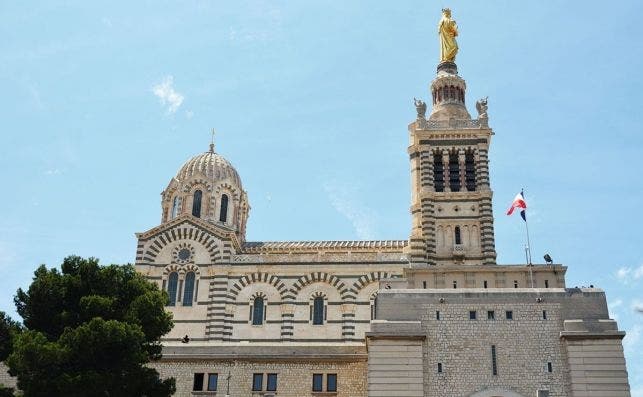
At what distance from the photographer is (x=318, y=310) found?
1815 inches

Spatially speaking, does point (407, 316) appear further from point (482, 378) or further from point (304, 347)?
point (304, 347)

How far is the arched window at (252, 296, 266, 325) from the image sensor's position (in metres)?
46.0

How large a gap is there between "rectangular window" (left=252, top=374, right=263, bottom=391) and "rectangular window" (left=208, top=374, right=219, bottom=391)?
5.92 feet

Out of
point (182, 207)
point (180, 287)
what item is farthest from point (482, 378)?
point (182, 207)

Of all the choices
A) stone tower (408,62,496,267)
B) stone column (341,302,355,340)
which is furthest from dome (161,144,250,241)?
stone tower (408,62,496,267)

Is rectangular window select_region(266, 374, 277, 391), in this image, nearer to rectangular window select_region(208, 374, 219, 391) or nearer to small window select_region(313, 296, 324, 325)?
rectangular window select_region(208, 374, 219, 391)

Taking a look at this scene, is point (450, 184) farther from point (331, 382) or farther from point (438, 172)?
point (331, 382)

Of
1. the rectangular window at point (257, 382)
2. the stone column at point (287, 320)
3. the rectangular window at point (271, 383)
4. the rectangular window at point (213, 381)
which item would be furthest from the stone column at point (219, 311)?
the rectangular window at point (271, 383)

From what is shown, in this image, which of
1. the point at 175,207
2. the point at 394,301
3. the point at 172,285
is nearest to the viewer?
the point at 394,301

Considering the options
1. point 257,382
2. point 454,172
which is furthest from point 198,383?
point 454,172

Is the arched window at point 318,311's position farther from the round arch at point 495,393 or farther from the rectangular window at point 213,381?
the round arch at point 495,393

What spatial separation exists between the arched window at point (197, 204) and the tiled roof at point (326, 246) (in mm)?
3801

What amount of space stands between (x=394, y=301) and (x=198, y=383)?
10.7m

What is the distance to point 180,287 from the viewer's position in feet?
154
